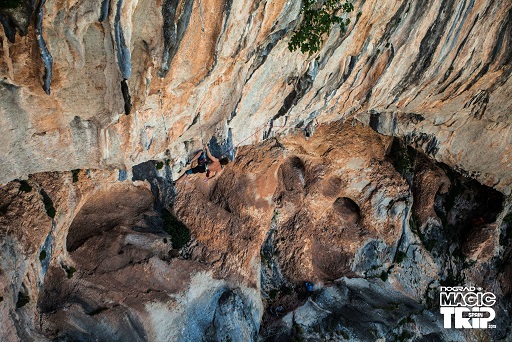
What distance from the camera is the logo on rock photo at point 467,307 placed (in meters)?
19.2

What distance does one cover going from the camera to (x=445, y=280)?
19750 mm

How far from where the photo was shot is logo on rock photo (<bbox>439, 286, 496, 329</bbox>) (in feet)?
63.0

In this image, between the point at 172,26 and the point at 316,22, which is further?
the point at 316,22

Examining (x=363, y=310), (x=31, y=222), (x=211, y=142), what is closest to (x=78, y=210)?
(x=31, y=222)

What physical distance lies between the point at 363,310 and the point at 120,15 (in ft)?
51.6

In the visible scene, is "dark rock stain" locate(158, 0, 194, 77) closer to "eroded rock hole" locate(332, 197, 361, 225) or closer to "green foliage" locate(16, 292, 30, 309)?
"green foliage" locate(16, 292, 30, 309)

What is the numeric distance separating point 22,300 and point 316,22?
10929 mm

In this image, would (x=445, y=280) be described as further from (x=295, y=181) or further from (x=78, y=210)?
(x=78, y=210)

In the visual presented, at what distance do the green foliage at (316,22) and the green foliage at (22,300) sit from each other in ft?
32.9

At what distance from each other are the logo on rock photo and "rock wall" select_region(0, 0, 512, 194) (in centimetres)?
778

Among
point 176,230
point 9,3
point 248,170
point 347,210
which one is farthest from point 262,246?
point 9,3

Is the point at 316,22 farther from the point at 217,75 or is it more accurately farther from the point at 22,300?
the point at 22,300

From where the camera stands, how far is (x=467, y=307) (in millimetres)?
20000

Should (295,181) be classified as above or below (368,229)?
above
